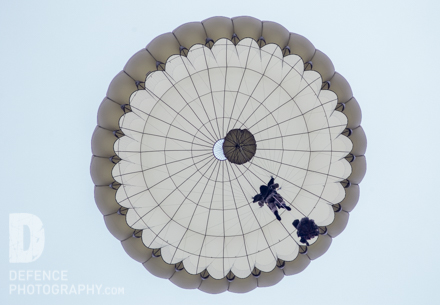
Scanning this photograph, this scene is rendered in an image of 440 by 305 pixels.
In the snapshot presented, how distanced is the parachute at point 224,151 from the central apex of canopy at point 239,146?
0.05m

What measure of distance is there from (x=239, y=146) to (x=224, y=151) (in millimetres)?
681

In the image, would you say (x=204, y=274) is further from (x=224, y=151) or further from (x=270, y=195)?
(x=224, y=151)

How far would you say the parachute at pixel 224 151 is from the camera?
1816 centimetres

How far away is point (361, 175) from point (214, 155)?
6.69 meters

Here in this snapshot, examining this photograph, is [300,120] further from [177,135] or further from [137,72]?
[137,72]

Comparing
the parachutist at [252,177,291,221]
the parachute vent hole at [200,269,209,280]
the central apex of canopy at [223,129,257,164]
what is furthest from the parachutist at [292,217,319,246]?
the parachute vent hole at [200,269,209,280]

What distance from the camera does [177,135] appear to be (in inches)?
746

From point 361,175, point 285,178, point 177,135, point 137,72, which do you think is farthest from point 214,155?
point 361,175

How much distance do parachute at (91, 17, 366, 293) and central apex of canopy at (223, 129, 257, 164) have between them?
5cm

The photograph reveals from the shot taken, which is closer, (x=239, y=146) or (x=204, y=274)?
(x=239, y=146)

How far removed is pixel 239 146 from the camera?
733 inches

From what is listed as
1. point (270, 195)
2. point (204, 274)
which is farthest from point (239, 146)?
point (204, 274)

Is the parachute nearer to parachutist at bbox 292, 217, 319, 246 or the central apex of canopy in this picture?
the central apex of canopy

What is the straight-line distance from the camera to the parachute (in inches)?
715
